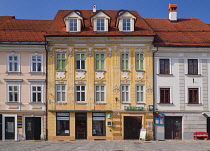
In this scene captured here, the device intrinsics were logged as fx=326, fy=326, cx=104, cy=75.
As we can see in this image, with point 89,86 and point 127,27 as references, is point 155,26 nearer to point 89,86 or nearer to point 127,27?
point 127,27

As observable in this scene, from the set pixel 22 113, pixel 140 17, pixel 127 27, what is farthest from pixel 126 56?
pixel 22 113

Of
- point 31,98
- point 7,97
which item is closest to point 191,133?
point 31,98

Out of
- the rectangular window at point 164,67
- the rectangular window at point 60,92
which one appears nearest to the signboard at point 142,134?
the rectangular window at point 164,67

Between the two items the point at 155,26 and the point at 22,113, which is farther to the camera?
the point at 155,26

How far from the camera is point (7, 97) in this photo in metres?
28.3

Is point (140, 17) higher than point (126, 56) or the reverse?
higher

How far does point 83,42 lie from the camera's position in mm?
28453

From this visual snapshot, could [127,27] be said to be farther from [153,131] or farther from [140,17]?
[153,131]

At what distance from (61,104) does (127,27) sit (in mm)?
8907

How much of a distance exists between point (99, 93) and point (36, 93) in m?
5.49

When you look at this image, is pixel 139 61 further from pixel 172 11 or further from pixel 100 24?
pixel 172 11

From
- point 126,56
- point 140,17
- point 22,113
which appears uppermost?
point 140,17

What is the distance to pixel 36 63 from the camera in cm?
2853

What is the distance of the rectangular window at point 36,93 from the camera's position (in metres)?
28.4
